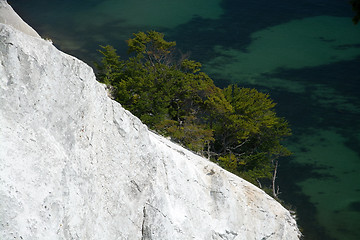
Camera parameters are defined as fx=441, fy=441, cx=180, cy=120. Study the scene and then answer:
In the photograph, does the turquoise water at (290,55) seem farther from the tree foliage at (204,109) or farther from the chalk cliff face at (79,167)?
the chalk cliff face at (79,167)

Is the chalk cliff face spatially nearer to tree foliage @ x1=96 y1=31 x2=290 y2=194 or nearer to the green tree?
tree foliage @ x1=96 y1=31 x2=290 y2=194

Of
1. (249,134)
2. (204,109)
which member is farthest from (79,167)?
(249,134)

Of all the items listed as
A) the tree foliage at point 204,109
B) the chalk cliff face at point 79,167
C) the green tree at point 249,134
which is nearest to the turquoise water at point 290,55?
the green tree at point 249,134

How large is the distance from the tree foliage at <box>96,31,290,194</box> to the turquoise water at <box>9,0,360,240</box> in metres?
3.78

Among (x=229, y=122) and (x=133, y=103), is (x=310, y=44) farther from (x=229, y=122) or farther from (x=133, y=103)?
(x=133, y=103)

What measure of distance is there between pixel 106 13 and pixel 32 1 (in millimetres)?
14371

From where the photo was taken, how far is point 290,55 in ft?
177

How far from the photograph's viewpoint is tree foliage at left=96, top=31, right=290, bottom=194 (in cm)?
2955

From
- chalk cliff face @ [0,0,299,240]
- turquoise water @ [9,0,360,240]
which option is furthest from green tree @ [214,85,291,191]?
chalk cliff face @ [0,0,299,240]

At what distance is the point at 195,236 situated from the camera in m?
16.1

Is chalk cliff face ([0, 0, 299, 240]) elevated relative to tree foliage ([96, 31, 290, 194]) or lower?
elevated

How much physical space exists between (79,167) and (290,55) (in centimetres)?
4602

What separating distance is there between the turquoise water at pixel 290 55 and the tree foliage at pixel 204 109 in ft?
12.4

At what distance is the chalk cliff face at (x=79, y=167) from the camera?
9.98 meters
